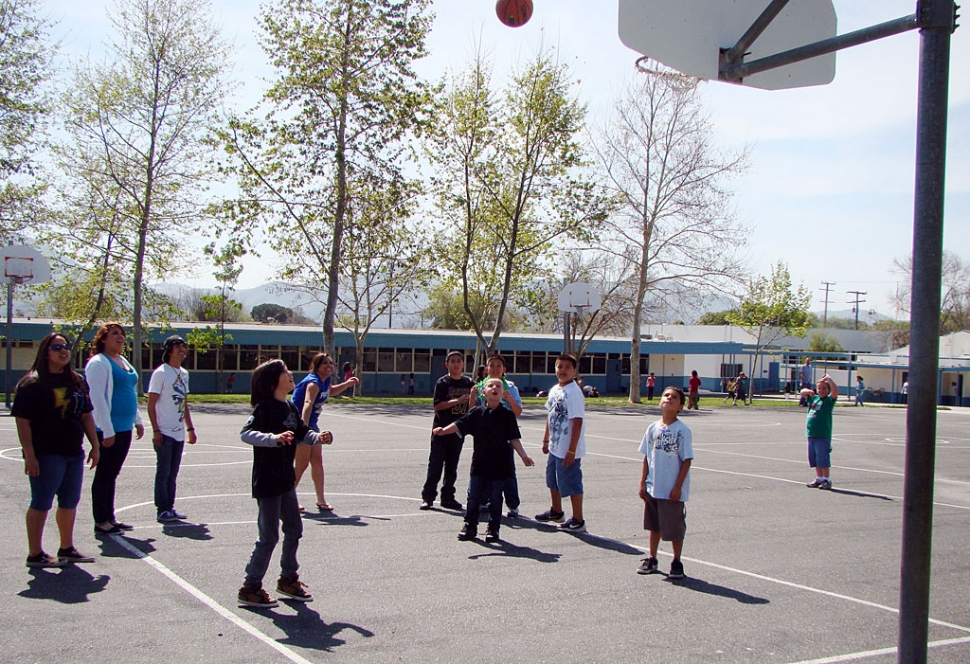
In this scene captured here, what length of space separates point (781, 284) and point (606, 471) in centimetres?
4086

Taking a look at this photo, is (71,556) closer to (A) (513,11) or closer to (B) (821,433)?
(A) (513,11)

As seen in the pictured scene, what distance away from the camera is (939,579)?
8039mm

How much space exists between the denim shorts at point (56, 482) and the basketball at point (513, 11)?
518 centimetres

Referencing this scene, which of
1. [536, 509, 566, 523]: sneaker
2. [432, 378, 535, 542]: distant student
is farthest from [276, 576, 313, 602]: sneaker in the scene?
[536, 509, 566, 523]: sneaker

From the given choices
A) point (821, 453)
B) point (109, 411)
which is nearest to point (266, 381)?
point (109, 411)

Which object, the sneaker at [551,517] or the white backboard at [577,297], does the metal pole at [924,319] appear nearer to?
the sneaker at [551,517]

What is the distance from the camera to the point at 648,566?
7641mm

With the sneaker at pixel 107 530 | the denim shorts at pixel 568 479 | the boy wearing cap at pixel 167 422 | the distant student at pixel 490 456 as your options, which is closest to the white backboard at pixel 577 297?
the denim shorts at pixel 568 479

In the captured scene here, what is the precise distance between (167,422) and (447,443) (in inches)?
127

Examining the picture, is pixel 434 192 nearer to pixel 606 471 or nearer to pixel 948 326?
pixel 606 471

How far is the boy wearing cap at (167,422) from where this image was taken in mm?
8852

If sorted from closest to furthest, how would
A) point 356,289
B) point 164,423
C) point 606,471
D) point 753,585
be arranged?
point 753,585 → point 164,423 → point 606,471 → point 356,289

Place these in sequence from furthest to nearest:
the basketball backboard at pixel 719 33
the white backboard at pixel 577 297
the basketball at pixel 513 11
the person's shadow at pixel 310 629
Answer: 1. the white backboard at pixel 577 297
2. the basketball at pixel 513 11
3. the person's shadow at pixel 310 629
4. the basketball backboard at pixel 719 33

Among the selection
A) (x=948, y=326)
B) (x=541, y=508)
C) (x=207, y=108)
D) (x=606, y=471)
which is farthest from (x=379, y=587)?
(x=948, y=326)
